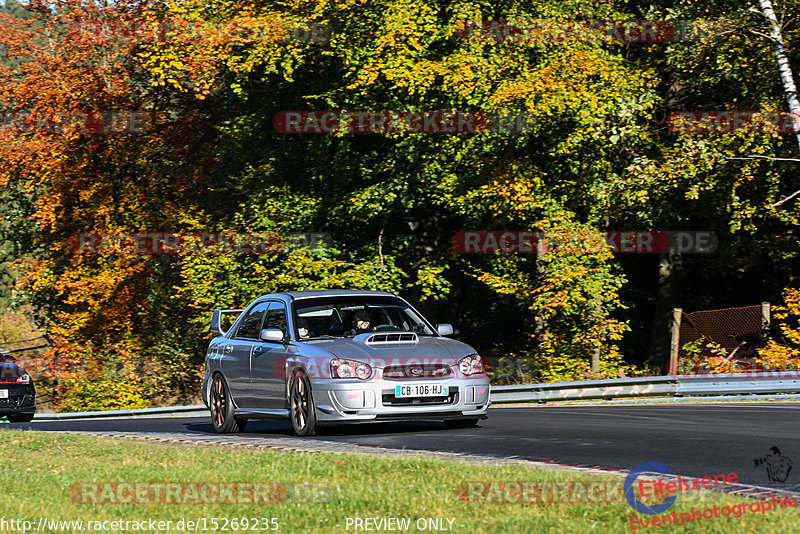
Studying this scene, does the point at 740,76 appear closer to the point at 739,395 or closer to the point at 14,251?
the point at 739,395

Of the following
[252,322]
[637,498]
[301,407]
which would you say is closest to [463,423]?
[301,407]

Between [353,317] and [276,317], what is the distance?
0.98 metres

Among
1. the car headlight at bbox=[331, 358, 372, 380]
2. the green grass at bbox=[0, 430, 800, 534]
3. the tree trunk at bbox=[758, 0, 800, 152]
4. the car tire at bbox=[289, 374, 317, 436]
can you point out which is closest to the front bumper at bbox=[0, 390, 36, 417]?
the car tire at bbox=[289, 374, 317, 436]

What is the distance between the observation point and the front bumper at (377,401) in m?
12.5

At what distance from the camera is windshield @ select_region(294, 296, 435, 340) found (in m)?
13.8

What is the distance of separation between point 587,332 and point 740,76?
6.91 metres

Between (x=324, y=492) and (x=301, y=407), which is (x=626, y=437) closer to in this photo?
(x=301, y=407)

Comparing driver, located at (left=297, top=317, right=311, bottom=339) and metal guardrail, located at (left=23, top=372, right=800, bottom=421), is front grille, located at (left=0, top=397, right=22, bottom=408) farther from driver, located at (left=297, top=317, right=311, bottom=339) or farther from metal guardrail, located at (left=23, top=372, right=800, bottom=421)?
driver, located at (left=297, top=317, right=311, bottom=339)

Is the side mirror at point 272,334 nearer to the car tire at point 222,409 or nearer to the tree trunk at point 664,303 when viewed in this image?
the car tire at point 222,409

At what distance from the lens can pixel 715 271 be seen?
32500 millimetres

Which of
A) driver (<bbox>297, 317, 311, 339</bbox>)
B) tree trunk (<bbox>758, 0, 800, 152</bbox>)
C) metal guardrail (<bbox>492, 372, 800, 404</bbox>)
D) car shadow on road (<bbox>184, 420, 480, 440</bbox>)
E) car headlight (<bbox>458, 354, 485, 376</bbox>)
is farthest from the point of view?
tree trunk (<bbox>758, 0, 800, 152</bbox>)

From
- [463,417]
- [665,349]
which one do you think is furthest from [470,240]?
[463,417]

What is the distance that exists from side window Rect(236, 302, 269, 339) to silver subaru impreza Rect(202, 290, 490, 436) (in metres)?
0.01

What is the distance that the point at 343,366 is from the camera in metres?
12.5
